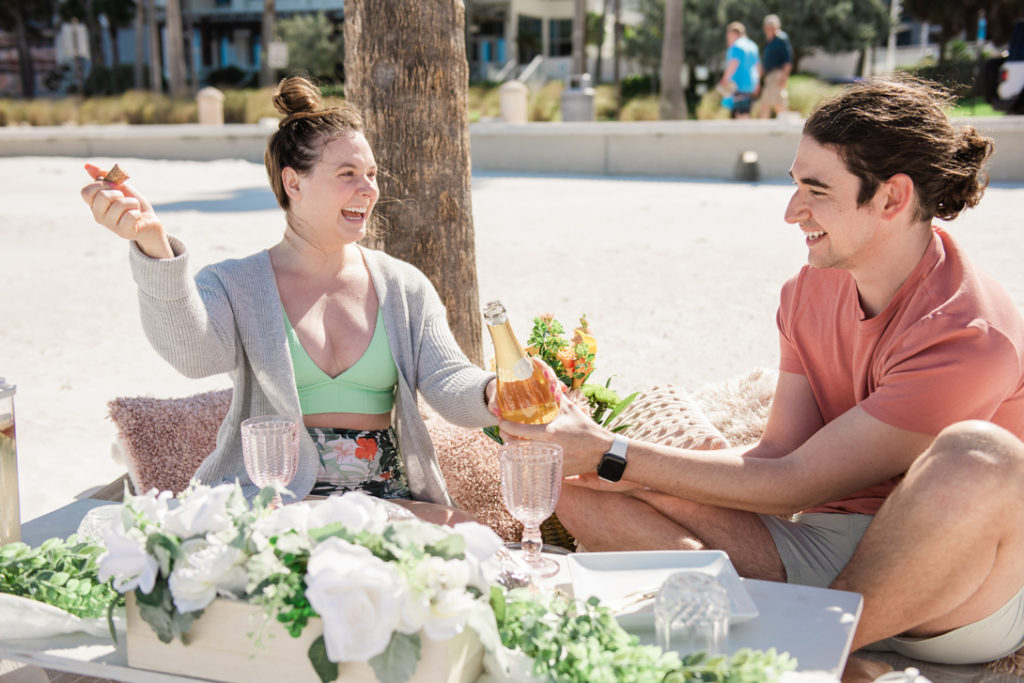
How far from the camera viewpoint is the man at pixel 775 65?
1580cm

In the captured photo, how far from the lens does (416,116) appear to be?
4.20m

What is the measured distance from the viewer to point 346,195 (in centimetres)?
295

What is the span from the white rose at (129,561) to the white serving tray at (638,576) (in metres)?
0.86

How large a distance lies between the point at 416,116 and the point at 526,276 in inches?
166

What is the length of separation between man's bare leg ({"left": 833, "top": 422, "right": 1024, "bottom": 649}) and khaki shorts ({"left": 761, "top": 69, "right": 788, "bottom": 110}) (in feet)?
48.4

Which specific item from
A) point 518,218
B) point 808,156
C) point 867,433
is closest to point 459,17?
point 808,156

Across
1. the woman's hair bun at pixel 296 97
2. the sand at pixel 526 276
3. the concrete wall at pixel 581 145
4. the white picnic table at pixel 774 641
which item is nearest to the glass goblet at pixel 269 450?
the white picnic table at pixel 774 641

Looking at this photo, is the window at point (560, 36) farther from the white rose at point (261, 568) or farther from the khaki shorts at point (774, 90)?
the white rose at point (261, 568)

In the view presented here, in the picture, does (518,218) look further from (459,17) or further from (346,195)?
(346,195)

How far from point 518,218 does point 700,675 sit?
9618 millimetres

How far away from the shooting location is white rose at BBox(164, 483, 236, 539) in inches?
72.2

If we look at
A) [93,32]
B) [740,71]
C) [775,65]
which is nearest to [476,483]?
[740,71]

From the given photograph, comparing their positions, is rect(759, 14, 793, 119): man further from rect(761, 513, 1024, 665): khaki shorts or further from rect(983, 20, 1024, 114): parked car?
rect(761, 513, 1024, 665): khaki shorts

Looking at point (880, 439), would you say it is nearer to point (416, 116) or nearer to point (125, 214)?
point (125, 214)
